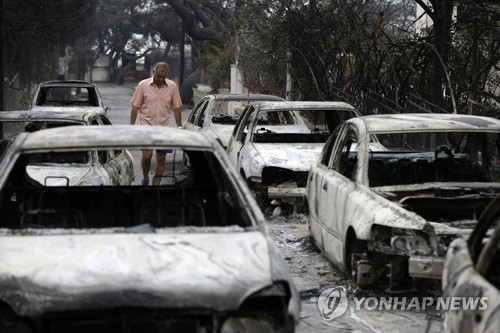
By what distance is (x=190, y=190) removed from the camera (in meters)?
6.72

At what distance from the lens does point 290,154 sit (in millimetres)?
12172

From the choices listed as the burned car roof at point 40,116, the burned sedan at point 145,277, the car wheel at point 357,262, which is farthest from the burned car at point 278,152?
the burned sedan at point 145,277

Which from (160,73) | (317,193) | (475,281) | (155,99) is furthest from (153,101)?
(475,281)

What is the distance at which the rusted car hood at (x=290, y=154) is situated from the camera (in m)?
11.8

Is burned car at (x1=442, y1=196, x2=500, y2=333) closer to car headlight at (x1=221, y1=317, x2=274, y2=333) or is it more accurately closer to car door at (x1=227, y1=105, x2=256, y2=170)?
car headlight at (x1=221, y1=317, x2=274, y2=333)

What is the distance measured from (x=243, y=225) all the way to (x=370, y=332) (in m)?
1.39

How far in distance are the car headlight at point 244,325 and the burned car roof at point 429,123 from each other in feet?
13.4

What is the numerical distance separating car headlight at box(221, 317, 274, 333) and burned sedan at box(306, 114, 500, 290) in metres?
2.25

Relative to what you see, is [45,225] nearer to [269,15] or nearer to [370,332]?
[370,332]

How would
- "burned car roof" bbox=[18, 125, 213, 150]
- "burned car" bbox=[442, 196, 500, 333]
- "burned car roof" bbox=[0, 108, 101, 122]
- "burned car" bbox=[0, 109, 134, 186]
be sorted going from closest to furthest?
"burned car" bbox=[442, 196, 500, 333]
"burned car roof" bbox=[18, 125, 213, 150]
"burned car" bbox=[0, 109, 134, 186]
"burned car roof" bbox=[0, 108, 101, 122]

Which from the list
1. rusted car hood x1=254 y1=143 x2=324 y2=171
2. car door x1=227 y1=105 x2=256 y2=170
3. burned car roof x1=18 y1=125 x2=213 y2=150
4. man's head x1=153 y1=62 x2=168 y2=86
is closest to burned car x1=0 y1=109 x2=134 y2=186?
rusted car hood x1=254 y1=143 x2=324 y2=171

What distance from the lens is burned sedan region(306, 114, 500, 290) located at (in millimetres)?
7039

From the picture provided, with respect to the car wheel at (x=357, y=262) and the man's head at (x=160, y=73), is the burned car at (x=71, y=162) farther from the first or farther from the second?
the car wheel at (x=357, y=262)

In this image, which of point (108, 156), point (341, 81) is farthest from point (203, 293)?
point (341, 81)
